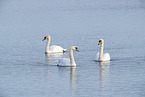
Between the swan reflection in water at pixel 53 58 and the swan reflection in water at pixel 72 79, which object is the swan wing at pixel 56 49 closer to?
the swan reflection in water at pixel 53 58

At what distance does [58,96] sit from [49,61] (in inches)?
350

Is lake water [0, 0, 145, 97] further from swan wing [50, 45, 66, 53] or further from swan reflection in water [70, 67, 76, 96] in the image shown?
swan wing [50, 45, 66, 53]

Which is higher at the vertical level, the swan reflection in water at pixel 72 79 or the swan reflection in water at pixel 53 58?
the swan reflection in water at pixel 53 58

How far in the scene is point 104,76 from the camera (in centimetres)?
2569

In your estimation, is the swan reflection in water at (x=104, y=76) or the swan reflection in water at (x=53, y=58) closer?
the swan reflection in water at (x=104, y=76)

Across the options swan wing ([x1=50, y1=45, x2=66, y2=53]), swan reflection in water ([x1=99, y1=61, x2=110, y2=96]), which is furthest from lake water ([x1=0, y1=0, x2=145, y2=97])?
swan wing ([x1=50, y1=45, x2=66, y2=53])

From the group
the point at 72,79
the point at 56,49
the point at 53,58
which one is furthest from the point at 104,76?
the point at 56,49

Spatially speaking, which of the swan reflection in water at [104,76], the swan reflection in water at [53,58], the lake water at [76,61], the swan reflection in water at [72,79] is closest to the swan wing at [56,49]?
the swan reflection in water at [53,58]

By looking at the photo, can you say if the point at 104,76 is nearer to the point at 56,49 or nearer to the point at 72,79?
the point at 72,79

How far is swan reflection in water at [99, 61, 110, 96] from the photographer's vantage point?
23120 millimetres

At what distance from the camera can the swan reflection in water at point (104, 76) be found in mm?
23120

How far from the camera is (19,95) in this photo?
21.8m

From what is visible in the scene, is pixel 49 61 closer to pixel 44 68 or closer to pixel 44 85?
pixel 44 68

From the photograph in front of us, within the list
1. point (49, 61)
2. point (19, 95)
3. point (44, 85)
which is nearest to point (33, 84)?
point (44, 85)
